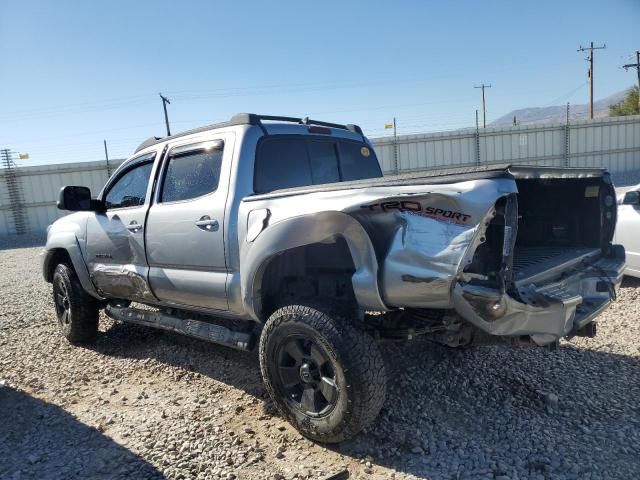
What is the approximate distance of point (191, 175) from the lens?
3953mm

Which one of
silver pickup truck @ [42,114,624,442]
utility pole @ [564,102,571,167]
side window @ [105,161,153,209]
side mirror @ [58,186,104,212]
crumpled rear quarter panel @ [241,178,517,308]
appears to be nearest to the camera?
A: crumpled rear quarter panel @ [241,178,517,308]

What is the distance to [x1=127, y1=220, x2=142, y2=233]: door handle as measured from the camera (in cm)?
427

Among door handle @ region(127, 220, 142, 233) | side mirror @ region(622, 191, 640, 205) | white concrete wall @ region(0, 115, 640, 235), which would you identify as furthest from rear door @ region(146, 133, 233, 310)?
white concrete wall @ region(0, 115, 640, 235)

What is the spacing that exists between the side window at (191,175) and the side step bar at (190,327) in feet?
3.38

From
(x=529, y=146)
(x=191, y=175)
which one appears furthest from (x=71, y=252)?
(x=529, y=146)

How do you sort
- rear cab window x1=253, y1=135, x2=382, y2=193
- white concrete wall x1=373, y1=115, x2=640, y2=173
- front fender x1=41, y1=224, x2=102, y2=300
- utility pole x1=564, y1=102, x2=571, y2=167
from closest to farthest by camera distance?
rear cab window x1=253, y1=135, x2=382, y2=193, front fender x1=41, y1=224, x2=102, y2=300, white concrete wall x1=373, y1=115, x2=640, y2=173, utility pole x1=564, y1=102, x2=571, y2=167

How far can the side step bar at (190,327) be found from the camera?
3.60 m

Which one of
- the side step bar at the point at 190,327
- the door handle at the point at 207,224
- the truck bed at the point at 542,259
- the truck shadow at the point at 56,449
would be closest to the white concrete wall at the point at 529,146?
the side step bar at the point at 190,327

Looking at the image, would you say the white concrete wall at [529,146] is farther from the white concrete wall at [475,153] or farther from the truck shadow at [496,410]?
the truck shadow at [496,410]

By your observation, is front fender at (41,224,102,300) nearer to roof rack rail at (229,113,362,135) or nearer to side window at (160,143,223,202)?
side window at (160,143,223,202)

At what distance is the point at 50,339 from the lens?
5.68 m

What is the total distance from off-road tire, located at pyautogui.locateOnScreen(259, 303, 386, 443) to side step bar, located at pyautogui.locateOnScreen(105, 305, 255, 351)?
23.3 inches

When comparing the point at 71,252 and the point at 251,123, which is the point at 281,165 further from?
the point at 71,252

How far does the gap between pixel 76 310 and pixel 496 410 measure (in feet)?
13.9
